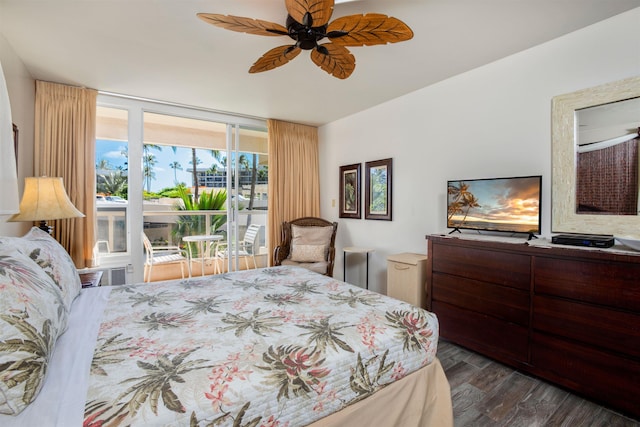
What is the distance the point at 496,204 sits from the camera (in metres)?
2.50

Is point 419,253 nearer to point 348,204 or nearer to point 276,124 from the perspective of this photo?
point 348,204

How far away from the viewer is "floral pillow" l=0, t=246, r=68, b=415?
79 centimetres

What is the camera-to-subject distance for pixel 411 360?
4.50ft

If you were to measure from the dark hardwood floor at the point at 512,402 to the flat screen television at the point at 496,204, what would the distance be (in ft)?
3.57

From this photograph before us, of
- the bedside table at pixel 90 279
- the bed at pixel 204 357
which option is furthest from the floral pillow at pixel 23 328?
the bedside table at pixel 90 279

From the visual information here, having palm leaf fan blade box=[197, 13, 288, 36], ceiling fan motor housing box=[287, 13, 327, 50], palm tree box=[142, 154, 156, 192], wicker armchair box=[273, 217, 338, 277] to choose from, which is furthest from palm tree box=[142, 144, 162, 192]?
ceiling fan motor housing box=[287, 13, 327, 50]

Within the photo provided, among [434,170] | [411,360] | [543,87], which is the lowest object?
[411,360]

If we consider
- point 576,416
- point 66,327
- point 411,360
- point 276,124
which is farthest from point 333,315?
point 276,124

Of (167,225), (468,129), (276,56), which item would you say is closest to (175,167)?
(167,225)

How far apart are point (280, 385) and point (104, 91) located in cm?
384

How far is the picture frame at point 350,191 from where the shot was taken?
4.14 m

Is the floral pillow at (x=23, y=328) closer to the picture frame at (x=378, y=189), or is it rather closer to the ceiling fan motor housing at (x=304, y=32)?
the ceiling fan motor housing at (x=304, y=32)

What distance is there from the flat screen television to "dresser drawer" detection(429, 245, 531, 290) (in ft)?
1.04

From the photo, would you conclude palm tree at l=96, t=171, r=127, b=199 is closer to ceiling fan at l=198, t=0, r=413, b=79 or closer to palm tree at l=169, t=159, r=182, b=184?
palm tree at l=169, t=159, r=182, b=184
